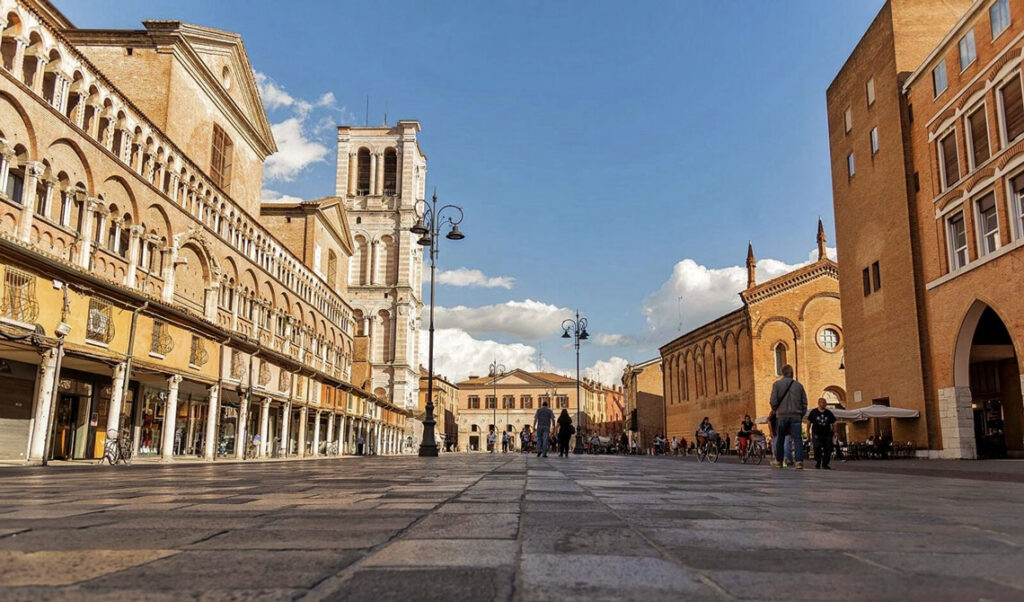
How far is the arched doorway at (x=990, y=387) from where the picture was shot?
24.0 m

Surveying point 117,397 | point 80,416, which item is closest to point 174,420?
point 80,416

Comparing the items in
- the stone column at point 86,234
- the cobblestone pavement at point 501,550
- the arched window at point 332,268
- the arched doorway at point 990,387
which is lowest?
the cobblestone pavement at point 501,550

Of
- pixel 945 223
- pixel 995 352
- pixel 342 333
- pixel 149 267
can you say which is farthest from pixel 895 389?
pixel 342 333

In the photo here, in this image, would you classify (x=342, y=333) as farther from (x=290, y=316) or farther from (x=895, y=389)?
(x=895, y=389)

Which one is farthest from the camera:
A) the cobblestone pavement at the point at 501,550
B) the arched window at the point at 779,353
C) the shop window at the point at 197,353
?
the arched window at the point at 779,353

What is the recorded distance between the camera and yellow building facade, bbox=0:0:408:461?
55.3 ft

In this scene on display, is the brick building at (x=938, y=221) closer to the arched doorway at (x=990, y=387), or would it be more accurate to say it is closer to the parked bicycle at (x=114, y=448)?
the arched doorway at (x=990, y=387)

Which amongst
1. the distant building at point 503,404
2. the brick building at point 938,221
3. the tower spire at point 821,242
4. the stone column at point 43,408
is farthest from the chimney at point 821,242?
the distant building at point 503,404

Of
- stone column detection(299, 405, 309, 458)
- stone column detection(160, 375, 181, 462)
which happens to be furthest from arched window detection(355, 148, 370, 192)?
stone column detection(160, 375, 181, 462)

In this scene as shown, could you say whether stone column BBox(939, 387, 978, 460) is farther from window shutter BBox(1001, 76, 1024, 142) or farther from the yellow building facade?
the yellow building facade

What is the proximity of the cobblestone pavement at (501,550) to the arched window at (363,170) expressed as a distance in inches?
2755

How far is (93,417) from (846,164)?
29989 mm

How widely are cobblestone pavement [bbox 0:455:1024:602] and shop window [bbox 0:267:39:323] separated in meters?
11.1

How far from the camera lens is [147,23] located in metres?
29.3
